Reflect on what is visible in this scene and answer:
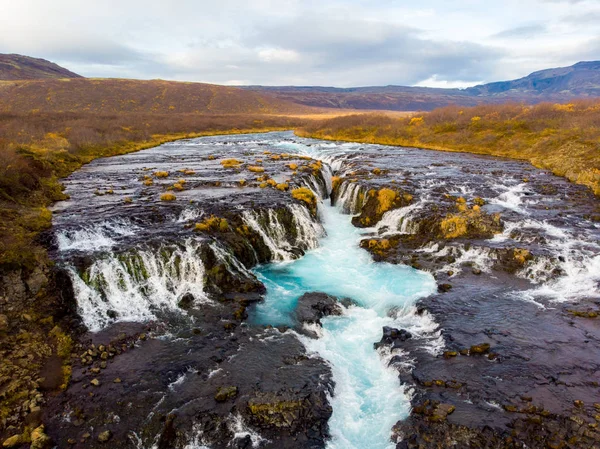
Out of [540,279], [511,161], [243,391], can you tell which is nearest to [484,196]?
[540,279]

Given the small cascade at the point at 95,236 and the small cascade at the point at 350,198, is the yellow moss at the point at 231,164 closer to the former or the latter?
the small cascade at the point at 350,198

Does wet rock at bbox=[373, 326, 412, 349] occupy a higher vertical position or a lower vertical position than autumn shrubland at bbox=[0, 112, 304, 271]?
lower

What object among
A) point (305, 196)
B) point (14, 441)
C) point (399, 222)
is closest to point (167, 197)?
point (305, 196)

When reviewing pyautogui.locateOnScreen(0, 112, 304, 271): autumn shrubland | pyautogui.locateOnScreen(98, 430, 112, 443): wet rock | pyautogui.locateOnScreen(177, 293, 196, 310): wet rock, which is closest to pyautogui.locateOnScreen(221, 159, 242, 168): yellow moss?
pyautogui.locateOnScreen(0, 112, 304, 271): autumn shrubland

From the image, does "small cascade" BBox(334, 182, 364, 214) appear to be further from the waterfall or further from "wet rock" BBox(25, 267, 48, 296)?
"wet rock" BBox(25, 267, 48, 296)

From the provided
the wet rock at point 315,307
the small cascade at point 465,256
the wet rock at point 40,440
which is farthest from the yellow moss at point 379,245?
the wet rock at point 40,440

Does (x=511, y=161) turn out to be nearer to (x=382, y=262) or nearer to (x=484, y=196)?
(x=484, y=196)

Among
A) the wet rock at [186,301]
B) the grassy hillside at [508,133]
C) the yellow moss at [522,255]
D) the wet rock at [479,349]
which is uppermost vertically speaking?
the grassy hillside at [508,133]
